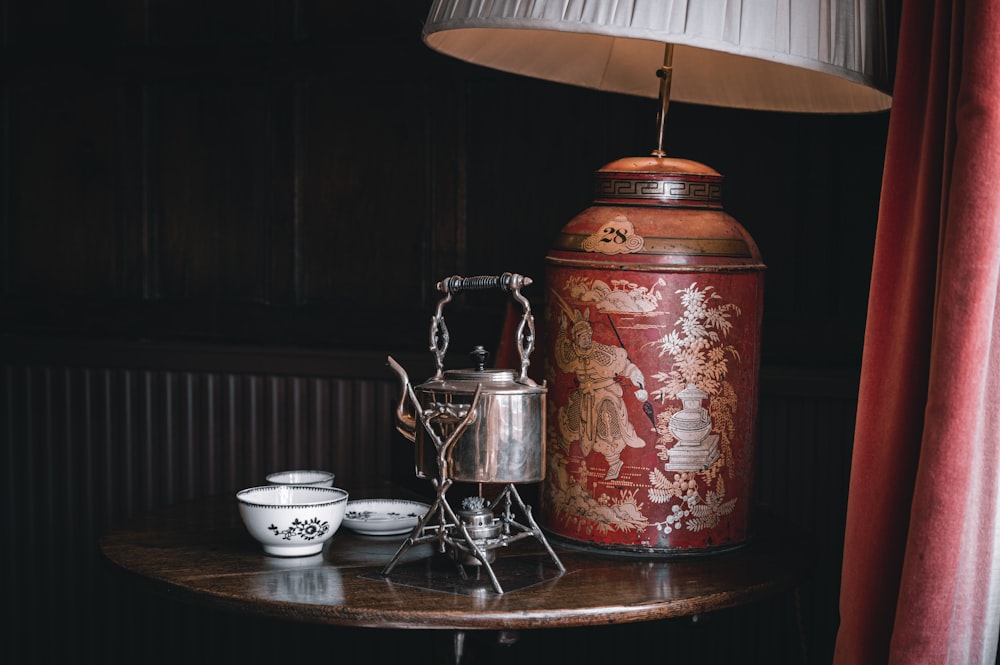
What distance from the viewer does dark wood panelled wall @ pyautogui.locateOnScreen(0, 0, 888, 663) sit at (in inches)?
84.3

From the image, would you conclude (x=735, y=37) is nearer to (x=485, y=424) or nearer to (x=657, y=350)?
(x=657, y=350)

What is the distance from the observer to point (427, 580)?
129 centimetres

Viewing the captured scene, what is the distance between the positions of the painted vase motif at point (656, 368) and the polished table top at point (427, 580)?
0.06 m

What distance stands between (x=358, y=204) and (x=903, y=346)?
5.11 feet

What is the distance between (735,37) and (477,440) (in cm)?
52

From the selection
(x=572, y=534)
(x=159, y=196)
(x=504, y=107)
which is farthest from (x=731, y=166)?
(x=159, y=196)

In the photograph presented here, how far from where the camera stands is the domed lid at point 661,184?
1.43m

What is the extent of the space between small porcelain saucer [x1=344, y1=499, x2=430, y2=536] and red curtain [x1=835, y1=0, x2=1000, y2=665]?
1.88 feet

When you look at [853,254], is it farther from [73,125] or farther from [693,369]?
[73,125]

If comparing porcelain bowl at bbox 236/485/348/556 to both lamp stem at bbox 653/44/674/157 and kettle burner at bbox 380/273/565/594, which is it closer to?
kettle burner at bbox 380/273/565/594

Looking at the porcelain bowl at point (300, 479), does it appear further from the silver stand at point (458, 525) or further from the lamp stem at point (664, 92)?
the lamp stem at point (664, 92)

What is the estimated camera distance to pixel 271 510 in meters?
1.35

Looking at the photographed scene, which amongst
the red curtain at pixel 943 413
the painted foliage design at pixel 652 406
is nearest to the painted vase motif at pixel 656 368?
the painted foliage design at pixel 652 406

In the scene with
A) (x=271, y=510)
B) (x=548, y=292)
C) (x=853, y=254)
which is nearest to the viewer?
(x=271, y=510)
